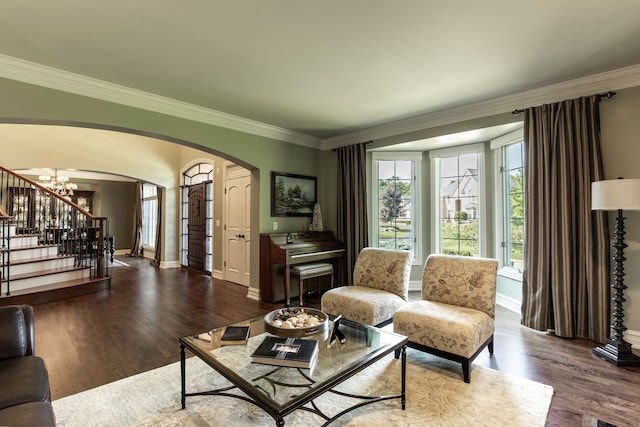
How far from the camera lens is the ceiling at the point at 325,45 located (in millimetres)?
2016

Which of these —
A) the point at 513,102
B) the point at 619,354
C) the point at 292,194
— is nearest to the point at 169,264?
the point at 292,194

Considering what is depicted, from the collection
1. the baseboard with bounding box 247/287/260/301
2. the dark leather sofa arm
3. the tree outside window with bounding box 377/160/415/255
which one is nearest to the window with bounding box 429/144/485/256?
the tree outside window with bounding box 377/160/415/255

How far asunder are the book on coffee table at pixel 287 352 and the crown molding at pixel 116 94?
2964 millimetres

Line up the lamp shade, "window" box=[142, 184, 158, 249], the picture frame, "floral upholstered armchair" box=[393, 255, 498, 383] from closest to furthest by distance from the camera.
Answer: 1. "floral upholstered armchair" box=[393, 255, 498, 383]
2. the lamp shade
3. the picture frame
4. "window" box=[142, 184, 158, 249]

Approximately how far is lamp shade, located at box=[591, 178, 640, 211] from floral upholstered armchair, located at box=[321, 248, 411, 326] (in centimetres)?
172

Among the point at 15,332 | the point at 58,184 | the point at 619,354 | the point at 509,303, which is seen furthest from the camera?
the point at 58,184

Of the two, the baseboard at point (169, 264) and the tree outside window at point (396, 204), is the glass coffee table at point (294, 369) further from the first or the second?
the baseboard at point (169, 264)

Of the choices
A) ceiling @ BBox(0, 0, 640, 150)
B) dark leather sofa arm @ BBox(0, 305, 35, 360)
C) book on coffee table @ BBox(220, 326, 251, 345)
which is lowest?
book on coffee table @ BBox(220, 326, 251, 345)

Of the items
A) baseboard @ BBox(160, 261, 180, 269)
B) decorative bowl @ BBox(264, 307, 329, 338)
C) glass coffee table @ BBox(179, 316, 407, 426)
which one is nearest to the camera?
glass coffee table @ BBox(179, 316, 407, 426)

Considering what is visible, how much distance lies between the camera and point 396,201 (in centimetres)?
502

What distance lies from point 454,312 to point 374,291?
0.88 meters

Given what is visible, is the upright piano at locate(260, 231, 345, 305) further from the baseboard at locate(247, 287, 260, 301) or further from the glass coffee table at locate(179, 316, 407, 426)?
the glass coffee table at locate(179, 316, 407, 426)

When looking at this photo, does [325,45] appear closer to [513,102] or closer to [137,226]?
[513,102]

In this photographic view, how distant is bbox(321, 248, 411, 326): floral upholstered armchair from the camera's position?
2.92 meters
